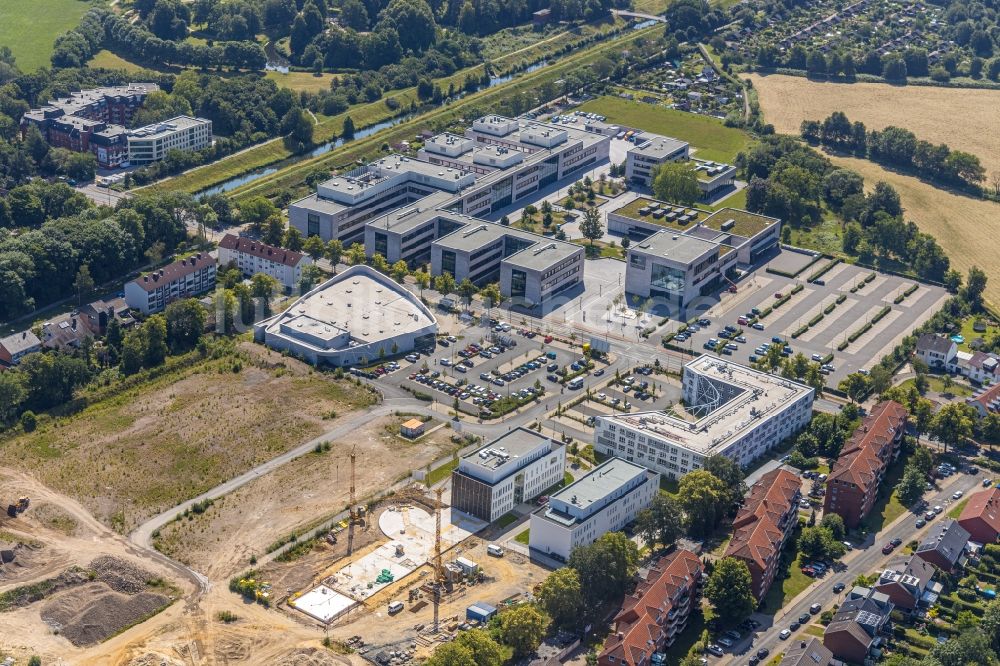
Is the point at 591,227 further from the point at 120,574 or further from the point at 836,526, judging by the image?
the point at 120,574

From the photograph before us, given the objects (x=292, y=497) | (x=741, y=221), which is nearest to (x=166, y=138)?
(x=741, y=221)

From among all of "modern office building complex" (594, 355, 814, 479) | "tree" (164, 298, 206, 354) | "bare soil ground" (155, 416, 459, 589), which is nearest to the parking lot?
"modern office building complex" (594, 355, 814, 479)

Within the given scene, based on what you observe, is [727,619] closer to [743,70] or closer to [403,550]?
[403,550]

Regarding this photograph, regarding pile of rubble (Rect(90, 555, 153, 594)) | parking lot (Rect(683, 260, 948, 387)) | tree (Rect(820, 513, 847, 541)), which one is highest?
tree (Rect(820, 513, 847, 541))

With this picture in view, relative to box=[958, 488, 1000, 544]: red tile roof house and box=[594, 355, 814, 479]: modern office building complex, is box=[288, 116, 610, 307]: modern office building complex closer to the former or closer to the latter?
box=[594, 355, 814, 479]: modern office building complex

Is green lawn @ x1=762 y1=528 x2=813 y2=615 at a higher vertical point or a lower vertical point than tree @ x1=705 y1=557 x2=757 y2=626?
lower

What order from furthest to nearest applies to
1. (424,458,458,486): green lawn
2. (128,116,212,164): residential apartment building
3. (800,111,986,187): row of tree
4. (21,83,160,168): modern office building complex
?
(800,111,986,187): row of tree < (128,116,212,164): residential apartment building < (21,83,160,168): modern office building complex < (424,458,458,486): green lawn

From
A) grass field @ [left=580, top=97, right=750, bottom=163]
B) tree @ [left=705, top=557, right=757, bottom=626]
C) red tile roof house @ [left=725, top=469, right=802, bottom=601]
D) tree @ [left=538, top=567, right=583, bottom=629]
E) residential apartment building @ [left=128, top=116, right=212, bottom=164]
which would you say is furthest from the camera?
grass field @ [left=580, top=97, right=750, bottom=163]

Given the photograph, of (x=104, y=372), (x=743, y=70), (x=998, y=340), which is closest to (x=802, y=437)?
(x=998, y=340)

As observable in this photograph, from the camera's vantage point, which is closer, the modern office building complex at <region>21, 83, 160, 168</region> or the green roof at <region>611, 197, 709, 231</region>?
the green roof at <region>611, 197, 709, 231</region>
